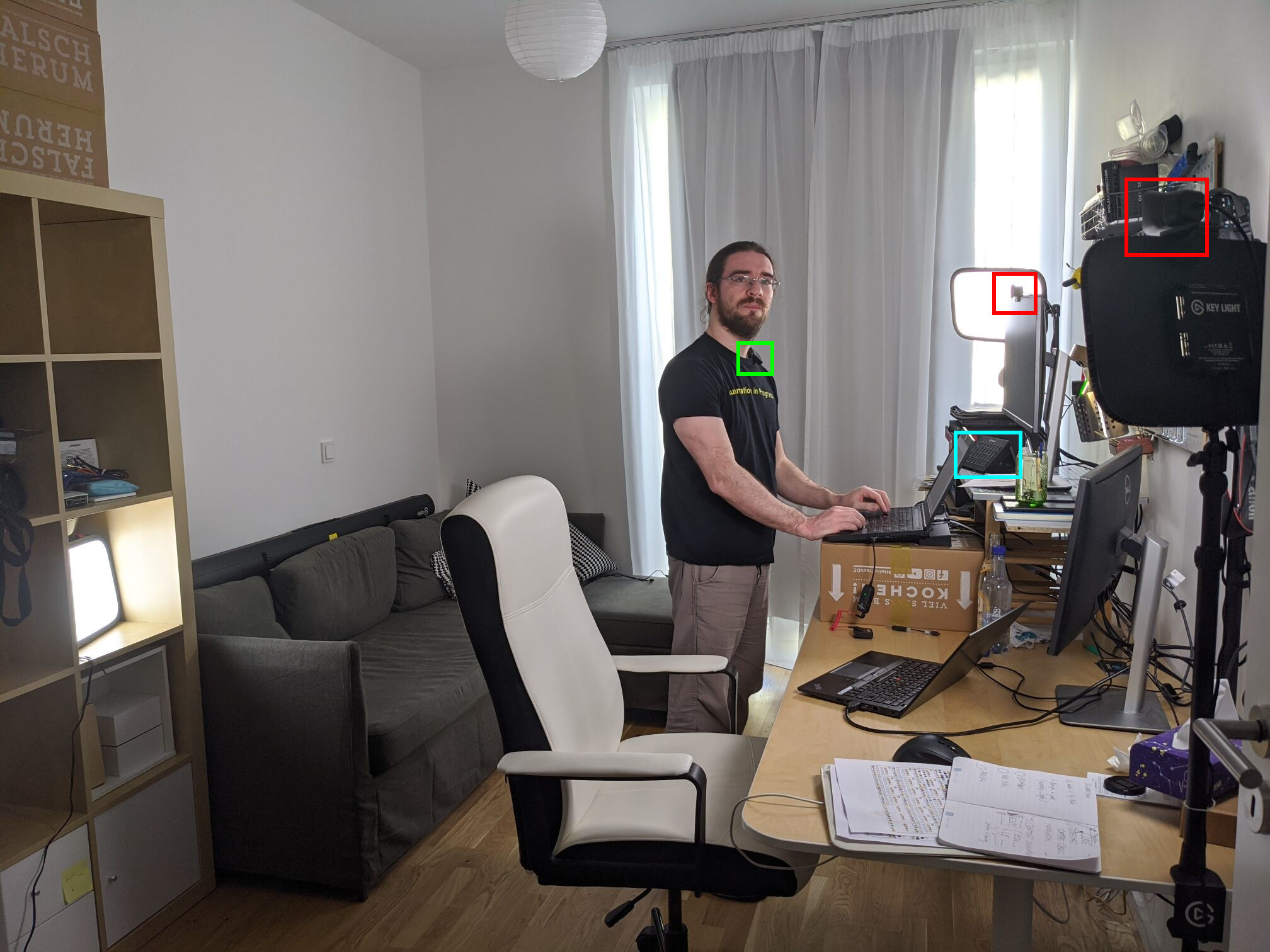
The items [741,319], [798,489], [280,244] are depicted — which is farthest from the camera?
[280,244]

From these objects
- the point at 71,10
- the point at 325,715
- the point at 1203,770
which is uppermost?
the point at 71,10

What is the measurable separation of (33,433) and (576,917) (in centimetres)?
179

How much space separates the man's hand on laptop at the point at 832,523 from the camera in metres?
2.47

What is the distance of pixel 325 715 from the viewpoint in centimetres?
253

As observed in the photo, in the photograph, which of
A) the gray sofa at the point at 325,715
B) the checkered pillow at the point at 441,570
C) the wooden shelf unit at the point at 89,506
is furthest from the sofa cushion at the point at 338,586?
the wooden shelf unit at the point at 89,506

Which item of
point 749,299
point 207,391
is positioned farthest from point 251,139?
point 749,299

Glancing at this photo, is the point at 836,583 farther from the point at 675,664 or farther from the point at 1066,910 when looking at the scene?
the point at 1066,910

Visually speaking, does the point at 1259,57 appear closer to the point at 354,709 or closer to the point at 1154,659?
Answer: the point at 1154,659

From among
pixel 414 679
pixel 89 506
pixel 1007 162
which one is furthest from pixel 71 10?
pixel 1007 162

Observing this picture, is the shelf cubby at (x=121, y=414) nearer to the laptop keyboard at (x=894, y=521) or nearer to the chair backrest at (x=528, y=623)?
the chair backrest at (x=528, y=623)

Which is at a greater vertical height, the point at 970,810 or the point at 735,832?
the point at 970,810

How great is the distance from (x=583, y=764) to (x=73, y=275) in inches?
76.8

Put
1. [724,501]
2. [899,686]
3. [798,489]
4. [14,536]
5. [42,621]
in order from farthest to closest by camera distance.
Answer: [798,489]
[724,501]
[42,621]
[14,536]
[899,686]

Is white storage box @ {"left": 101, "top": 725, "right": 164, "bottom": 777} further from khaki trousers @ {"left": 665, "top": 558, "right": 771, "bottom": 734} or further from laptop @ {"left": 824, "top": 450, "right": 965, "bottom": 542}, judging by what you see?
laptop @ {"left": 824, "top": 450, "right": 965, "bottom": 542}
